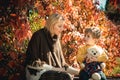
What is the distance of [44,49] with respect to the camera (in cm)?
649

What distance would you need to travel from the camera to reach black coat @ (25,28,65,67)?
6.44 metres

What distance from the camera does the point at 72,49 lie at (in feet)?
29.5

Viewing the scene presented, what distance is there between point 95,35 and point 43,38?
2.42ft

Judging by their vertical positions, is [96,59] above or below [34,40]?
below

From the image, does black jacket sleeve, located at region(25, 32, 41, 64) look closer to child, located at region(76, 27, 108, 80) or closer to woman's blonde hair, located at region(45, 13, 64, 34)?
woman's blonde hair, located at region(45, 13, 64, 34)

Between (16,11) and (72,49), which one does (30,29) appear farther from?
(72,49)

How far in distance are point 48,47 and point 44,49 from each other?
12 cm

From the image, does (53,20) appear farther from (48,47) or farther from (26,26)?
(26,26)

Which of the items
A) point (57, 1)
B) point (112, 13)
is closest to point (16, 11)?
point (57, 1)

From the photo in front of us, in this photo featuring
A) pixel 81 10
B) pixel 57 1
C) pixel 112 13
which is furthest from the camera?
pixel 112 13

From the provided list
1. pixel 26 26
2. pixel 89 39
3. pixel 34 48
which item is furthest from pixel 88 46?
pixel 26 26

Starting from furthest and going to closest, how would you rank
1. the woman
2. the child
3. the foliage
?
1. the foliage
2. the child
3. the woman

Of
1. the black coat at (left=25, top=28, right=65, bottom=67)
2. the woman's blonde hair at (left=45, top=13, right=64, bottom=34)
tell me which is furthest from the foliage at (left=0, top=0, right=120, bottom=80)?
the woman's blonde hair at (left=45, top=13, right=64, bottom=34)

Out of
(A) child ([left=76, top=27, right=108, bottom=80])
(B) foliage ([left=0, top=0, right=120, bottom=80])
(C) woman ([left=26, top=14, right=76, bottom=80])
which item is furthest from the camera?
(B) foliage ([left=0, top=0, right=120, bottom=80])
